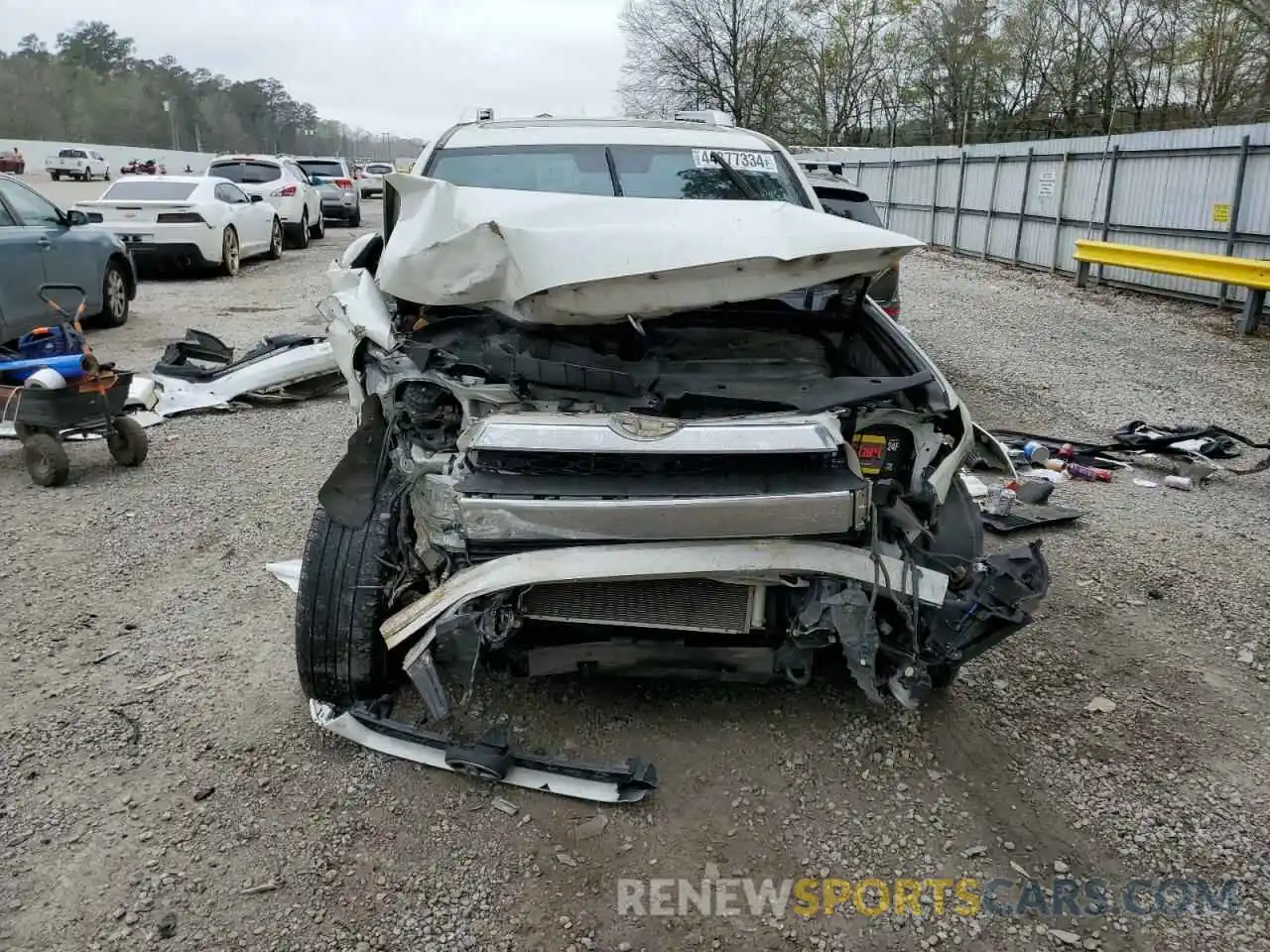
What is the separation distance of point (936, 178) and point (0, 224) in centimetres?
1624

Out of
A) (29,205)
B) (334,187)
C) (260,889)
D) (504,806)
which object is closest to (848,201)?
(504,806)

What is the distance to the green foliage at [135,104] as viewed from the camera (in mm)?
62188

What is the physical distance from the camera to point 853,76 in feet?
135

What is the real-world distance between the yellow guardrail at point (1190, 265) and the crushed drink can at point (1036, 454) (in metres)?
5.31

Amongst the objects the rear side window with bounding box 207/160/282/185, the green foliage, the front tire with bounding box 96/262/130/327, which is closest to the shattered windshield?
the front tire with bounding box 96/262/130/327

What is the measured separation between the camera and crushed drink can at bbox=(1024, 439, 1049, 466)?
5.90 m

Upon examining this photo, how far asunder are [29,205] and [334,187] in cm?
1545

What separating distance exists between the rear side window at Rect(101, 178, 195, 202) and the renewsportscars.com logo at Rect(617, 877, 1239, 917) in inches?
529

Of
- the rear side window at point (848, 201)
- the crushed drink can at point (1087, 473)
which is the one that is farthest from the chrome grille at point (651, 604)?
the rear side window at point (848, 201)

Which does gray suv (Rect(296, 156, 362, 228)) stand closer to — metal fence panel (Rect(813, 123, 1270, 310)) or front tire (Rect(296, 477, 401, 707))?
metal fence panel (Rect(813, 123, 1270, 310))

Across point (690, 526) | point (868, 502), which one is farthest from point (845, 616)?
point (690, 526)

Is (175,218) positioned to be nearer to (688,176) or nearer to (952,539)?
(688,176)

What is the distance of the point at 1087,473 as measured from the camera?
224 inches

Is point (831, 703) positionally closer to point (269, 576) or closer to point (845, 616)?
point (845, 616)
